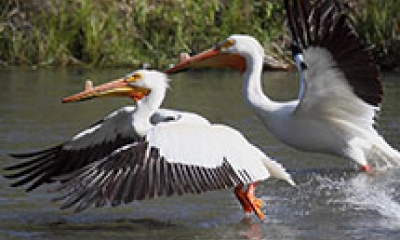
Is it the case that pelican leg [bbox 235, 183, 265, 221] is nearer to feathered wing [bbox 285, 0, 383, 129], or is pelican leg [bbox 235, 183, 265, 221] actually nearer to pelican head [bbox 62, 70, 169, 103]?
pelican head [bbox 62, 70, 169, 103]

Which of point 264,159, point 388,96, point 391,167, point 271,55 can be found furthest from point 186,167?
point 271,55

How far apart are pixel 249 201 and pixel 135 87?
1.11 m

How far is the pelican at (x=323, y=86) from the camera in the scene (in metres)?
6.98

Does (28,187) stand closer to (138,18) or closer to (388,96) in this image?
(388,96)

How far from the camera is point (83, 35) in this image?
16.7 m

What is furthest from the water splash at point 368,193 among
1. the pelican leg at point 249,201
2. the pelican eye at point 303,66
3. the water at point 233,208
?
the pelican eye at point 303,66

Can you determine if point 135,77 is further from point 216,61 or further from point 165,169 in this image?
point 165,169

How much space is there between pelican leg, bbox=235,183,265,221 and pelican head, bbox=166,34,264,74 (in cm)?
126

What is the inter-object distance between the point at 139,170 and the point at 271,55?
33.9 ft

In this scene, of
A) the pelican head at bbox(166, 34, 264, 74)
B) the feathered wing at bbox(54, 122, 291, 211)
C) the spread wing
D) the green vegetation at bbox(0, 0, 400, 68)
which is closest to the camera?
the feathered wing at bbox(54, 122, 291, 211)

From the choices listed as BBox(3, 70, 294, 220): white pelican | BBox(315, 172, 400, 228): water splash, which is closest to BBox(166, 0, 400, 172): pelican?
BBox(315, 172, 400, 228): water splash

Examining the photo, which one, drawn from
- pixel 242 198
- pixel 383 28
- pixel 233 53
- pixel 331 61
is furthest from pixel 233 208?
pixel 383 28

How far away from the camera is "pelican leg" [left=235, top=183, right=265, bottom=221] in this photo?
21.8ft

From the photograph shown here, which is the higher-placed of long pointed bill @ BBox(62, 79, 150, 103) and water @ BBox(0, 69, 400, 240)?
long pointed bill @ BBox(62, 79, 150, 103)
